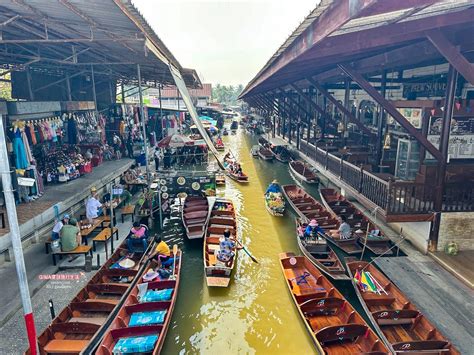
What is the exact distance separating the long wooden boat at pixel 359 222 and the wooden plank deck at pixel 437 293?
826 mm

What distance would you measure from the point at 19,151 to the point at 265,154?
77.8 feet

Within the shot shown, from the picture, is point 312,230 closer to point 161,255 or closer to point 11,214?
point 161,255

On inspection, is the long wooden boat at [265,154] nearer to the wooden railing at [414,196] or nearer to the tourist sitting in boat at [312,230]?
the tourist sitting in boat at [312,230]

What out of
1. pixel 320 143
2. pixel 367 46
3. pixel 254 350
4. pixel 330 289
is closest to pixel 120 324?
pixel 254 350

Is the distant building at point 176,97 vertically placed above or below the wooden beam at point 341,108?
above

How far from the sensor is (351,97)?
83.4 ft

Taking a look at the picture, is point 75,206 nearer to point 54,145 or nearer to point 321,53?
point 54,145

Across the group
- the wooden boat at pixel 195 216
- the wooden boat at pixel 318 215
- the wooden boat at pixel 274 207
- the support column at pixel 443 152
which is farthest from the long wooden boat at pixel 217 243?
the support column at pixel 443 152

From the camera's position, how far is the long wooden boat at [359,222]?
12734 millimetres

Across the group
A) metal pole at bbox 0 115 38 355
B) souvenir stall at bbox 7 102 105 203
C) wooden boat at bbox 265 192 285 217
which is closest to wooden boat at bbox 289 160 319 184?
wooden boat at bbox 265 192 285 217

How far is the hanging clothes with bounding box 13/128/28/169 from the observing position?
12.9m

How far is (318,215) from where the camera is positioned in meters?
16.0

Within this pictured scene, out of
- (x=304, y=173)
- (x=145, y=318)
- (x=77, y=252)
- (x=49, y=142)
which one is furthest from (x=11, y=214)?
(x=304, y=173)

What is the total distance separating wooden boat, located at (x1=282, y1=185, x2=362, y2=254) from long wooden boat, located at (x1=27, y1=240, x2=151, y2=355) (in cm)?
779
